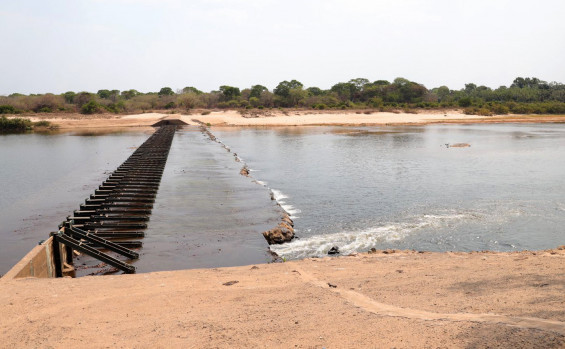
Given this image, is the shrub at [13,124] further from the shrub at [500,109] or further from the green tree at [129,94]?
the shrub at [500,109]

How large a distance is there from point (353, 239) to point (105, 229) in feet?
21.5

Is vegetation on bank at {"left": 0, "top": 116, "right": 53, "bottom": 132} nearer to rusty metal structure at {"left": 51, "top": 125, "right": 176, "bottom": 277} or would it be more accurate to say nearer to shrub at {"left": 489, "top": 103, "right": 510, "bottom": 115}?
rusty metal structure at {"left": 51, "top": 125, "right": 176, "bottom": 277}

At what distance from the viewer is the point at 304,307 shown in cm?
599

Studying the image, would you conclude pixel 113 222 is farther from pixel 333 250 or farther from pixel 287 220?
pixel 333 250

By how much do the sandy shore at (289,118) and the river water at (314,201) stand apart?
3858cm

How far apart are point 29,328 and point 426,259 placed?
22.7ft

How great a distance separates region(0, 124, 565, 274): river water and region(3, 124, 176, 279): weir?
48 cm

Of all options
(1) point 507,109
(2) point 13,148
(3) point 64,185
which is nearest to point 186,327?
(3) point 64,185

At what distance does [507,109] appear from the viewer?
3469 inches

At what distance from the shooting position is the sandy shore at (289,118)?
7069cm

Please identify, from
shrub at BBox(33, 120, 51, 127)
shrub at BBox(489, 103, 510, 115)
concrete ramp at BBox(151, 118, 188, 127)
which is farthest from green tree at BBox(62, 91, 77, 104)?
shrub at BBox(489, 103, 510, 115)

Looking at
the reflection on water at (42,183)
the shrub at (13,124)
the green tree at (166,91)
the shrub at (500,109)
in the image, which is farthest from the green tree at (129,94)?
the shrub at (500,109)

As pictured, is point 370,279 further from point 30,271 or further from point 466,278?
point 30,271

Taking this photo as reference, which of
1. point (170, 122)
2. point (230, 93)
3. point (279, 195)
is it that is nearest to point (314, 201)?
point (279, 195)
